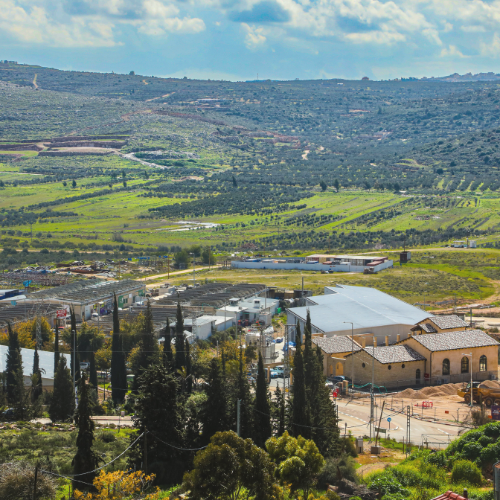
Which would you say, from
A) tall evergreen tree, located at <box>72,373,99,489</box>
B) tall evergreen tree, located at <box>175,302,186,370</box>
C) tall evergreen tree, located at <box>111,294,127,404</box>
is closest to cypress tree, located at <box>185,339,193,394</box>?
tall evergreen tree, located at <box>175,302,186,370</box>

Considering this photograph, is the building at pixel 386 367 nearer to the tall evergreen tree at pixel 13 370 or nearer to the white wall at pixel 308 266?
the tall evergreen tree at pixel 13 370

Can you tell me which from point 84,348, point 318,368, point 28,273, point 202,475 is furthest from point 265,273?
point 202,475

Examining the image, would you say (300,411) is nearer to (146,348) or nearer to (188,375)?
(188,375)

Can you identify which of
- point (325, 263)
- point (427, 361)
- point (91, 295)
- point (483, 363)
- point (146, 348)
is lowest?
point (325, 263)

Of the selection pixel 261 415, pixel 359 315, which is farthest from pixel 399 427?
pixel 359 315

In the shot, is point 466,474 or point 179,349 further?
point 179,349

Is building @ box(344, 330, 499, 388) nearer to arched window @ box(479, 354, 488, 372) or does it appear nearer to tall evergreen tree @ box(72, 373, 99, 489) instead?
arched window @ box(479, 354, 488, 372)
